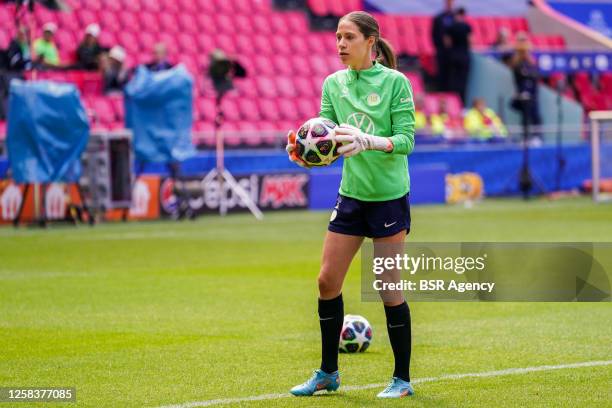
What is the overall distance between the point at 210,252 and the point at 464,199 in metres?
11.8

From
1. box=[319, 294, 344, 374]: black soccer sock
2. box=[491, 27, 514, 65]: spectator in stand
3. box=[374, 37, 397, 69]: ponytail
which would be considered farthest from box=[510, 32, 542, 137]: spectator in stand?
box=[319, 294, 344, 374]: black soccer sock

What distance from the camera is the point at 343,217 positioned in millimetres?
7461

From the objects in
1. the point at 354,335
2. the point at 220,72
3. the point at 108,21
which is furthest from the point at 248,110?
the point at 354,335

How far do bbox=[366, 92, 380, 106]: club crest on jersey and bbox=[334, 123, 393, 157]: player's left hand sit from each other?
34cm

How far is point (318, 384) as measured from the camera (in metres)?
7.51

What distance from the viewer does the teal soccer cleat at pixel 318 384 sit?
747 cm

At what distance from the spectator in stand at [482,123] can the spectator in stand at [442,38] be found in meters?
1.82

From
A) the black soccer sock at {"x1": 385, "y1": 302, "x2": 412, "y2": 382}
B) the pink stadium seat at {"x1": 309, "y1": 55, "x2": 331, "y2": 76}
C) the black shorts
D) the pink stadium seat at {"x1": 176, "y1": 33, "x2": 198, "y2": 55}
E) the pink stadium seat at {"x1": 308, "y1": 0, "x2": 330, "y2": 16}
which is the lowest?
the black soccer sock at {"x1": 385, "y1": 302, "x2": 412, "y2": 382}

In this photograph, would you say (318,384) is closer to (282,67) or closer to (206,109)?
(206,109)

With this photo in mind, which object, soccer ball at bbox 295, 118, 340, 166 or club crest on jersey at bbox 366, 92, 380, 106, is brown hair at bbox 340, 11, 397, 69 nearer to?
club crest on jersey at bbox 366, 92, 380, 106

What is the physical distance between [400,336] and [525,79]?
24.3 m

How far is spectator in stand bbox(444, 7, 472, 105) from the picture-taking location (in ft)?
103

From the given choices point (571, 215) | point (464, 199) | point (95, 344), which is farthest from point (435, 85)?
point (95, 344)

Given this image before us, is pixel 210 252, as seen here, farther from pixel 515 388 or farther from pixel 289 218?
pixel 515 388
